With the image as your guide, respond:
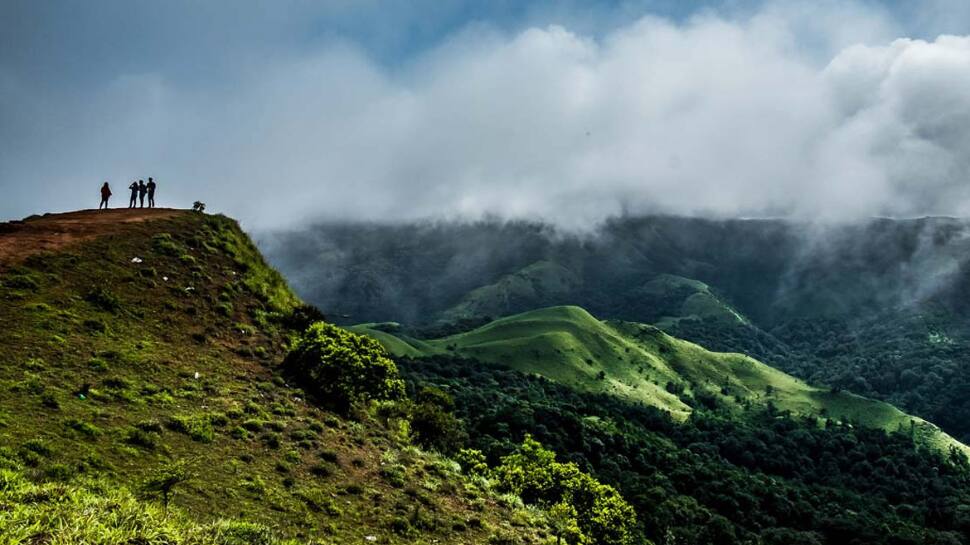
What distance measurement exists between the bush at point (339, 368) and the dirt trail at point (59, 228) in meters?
18.2

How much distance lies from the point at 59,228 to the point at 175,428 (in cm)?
2727

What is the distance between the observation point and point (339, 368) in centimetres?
4000

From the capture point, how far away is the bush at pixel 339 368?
39.9m

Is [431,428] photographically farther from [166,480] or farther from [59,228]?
[59,228]

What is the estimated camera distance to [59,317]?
113 ft

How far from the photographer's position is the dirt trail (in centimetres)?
4075

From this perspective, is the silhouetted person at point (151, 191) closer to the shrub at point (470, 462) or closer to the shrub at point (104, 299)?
the shrub at point (104, 299)

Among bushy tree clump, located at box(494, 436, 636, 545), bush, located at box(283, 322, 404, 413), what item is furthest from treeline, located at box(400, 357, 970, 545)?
bush, located at box(283, 322, 404, 413)

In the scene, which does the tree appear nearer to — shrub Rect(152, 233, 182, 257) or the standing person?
shrub Rect(152, 233, 182, 257)

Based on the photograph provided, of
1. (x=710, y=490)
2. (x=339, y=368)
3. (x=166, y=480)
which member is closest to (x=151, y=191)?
(x=339, y=368)

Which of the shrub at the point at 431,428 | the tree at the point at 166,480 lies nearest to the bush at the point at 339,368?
the shrub at the point at 431,428

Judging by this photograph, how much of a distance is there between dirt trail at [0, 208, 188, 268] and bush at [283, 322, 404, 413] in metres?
18.2

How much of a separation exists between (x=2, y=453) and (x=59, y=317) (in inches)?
645

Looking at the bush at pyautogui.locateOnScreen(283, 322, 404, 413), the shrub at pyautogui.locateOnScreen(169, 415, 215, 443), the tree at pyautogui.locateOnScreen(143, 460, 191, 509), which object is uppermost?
the bush at pyautogui.locateOnScreen(283, 322, 404, 413)
